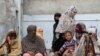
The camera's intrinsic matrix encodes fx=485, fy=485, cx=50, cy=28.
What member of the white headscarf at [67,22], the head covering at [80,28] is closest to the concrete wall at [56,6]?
the white headscarf at [67,22]

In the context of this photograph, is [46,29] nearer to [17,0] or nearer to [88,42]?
[17,0]

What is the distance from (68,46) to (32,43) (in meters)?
0.99

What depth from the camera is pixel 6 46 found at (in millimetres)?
11852

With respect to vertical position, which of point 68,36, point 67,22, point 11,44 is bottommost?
point 11,44

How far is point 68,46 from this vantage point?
11.2 meters

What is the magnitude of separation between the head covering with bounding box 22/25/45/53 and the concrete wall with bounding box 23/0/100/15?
546 centimetres

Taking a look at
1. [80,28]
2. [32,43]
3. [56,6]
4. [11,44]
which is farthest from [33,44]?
[56,6]

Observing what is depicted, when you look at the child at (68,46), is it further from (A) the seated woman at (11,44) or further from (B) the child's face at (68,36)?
(A) the seated woman at (11,44)

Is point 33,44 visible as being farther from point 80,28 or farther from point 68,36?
point 80,28

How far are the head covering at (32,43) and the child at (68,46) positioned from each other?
0.56m

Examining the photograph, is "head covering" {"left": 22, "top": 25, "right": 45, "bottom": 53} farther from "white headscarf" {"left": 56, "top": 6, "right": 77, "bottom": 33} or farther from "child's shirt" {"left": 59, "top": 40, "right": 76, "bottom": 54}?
"white headscarf" {"left": 56, "top": 6, "right": 77, "bottom": 33}

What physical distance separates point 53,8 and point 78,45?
6.70 meters

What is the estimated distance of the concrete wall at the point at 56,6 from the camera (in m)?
17.0

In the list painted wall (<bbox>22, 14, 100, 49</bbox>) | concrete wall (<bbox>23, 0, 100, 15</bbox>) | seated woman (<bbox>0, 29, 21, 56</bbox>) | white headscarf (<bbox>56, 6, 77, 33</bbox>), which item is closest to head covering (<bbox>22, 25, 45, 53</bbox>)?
seated woman (<bbox>0, 29, 21, 56</bbox>)
